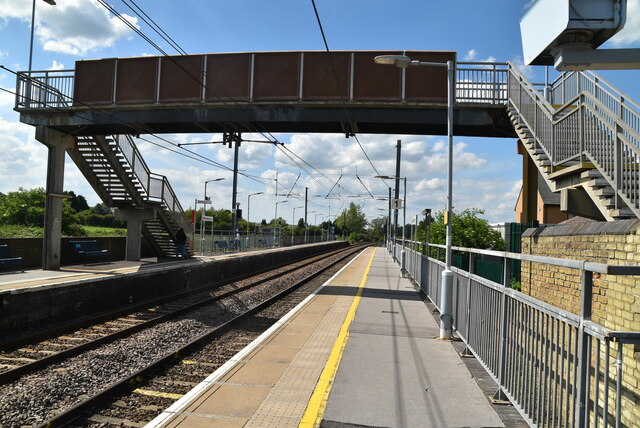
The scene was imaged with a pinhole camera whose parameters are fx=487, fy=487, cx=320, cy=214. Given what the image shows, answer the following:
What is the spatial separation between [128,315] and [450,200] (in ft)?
26.6

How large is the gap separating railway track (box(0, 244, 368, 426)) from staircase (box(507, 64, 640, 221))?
268 inches

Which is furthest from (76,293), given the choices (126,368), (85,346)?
(126,368)

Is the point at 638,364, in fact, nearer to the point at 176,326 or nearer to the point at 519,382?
the point at 519,382

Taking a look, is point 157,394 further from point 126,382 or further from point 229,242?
point 229,242

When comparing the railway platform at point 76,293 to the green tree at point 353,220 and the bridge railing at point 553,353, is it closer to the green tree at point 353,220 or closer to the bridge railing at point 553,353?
the bridge railing at point 553,353

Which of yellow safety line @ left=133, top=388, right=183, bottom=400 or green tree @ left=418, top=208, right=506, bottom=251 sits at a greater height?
green tree @ left=418, top=208, right=506, bottom=251

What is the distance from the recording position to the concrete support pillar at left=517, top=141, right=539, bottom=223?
15.5 m

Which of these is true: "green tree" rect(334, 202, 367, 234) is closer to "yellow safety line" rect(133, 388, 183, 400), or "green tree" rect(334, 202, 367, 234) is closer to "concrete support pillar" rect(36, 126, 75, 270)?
"concrete support pillar" rect(36, 126, 75, 270)

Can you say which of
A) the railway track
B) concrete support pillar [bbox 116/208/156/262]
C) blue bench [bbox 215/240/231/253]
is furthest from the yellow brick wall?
blue bench [bbox 215/240/231/253]

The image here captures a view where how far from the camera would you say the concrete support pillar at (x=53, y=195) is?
17.2 m

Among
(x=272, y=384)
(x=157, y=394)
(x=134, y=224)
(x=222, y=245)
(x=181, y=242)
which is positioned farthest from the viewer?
(x=222, y=245)

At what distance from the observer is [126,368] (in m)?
7.33

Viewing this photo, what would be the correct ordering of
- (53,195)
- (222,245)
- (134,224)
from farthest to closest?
1. (222,245)
2. (134,224)
3. (53,195)

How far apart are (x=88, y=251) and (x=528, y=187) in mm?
17783
